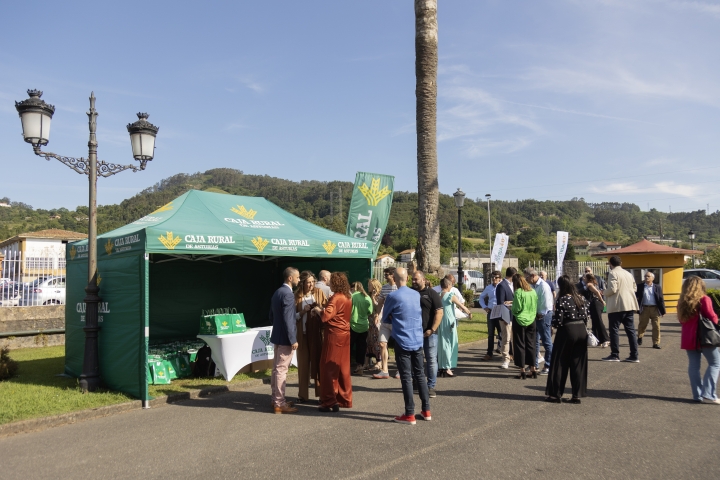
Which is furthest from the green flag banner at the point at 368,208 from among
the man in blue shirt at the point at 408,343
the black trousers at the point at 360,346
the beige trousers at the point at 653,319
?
the beige trousers at the point at 653,319

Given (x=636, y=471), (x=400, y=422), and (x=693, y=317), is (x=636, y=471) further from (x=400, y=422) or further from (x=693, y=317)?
(x=693, y=317)

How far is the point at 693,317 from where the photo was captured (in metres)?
7.44

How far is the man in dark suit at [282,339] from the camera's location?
722cm

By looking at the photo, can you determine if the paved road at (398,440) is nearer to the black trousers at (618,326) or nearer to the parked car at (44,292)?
the black trousers at (618,326)

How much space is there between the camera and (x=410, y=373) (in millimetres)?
6418

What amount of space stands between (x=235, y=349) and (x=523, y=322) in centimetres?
492

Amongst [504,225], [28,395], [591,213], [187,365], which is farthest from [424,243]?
[591,213]

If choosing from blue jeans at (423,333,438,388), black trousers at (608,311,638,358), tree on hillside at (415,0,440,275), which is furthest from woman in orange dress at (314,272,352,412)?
tree on hillside at (415,0,440,275)

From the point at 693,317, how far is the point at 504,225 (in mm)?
112862

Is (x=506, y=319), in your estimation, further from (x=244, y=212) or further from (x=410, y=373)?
(x=244, y=212)

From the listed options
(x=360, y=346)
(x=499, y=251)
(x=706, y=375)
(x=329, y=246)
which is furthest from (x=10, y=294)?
(x=499, y=251)

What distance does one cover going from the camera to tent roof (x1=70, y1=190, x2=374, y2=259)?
27.2 ft

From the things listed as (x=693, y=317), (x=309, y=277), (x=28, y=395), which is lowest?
(x=28, y=395)

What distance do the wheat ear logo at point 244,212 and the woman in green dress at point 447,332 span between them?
3.96 metres
